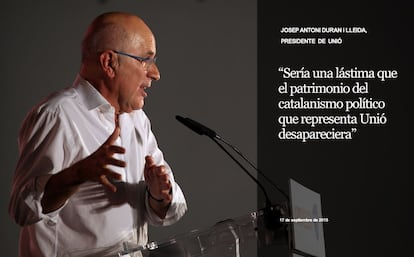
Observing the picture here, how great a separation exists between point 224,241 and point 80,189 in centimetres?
53

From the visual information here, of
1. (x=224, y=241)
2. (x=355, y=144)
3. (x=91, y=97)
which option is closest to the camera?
(x=224, y=241)

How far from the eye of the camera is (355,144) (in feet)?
11.9

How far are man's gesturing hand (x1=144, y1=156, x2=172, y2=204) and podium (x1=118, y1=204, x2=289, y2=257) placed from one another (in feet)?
0.96

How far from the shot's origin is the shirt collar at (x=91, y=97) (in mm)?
2203

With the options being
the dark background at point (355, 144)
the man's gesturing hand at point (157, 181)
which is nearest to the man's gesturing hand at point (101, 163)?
the man's gesturing hand at point (157, 181)

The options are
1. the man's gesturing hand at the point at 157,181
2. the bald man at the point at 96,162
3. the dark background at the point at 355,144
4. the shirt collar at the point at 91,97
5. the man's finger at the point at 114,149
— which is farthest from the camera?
the dark background at the point at 355,144

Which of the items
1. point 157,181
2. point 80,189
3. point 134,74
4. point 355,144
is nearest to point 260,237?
point 157,181

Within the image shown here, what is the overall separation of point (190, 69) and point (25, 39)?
2.63 feet

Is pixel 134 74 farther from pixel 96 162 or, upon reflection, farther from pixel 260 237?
pixel 260 237

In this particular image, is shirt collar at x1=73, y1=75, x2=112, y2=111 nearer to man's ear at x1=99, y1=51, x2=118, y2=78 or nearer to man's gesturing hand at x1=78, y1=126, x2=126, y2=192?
man's ear at x1=99, y1=51, x2=118, y2=78

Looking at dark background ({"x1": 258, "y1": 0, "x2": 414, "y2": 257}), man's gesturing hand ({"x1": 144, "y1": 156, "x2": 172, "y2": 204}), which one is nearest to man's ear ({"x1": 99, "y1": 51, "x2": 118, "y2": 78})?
man's gesturing hand ({"x1": 144, "y1": 156, "x2": 172, "y2": 204})

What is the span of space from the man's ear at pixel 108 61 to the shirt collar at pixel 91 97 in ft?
0.25

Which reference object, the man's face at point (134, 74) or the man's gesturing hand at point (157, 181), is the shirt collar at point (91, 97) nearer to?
the man's face at point (134, 74)

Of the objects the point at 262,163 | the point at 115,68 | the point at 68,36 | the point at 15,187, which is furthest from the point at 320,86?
the point at 15,187
